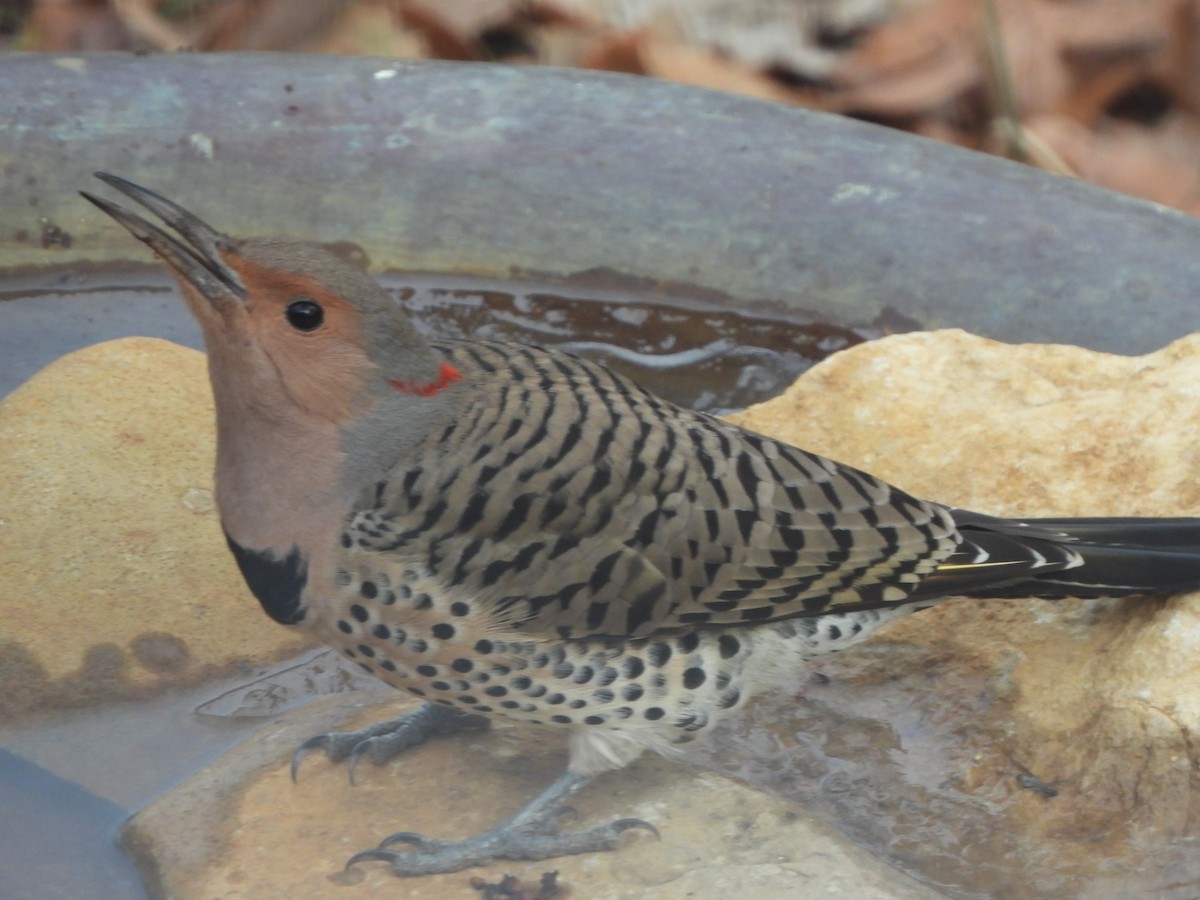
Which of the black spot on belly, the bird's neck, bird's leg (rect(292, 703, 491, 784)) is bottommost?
bird's leg (rect(292, 703, 491, 784))

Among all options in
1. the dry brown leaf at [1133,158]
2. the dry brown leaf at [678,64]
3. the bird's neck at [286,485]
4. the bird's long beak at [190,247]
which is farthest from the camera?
the dry brown leaf at [1133,158]

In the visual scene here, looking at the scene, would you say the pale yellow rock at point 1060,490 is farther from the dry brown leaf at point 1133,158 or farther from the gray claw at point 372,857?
the dry brown leaf at point 1133,158

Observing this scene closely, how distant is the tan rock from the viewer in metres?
2.51

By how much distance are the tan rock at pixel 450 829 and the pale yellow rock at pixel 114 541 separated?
0.26m

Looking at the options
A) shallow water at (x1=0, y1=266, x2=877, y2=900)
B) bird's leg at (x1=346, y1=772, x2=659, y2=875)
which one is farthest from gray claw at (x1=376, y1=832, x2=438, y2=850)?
shallow water at (x1=0, y1=266, x2=877, y2=900)

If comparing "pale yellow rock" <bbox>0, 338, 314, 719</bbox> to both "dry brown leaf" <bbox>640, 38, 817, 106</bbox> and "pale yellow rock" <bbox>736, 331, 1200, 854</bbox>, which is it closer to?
"pale yellow rock" <bbox>736, 331, 1200, 854</bbox>

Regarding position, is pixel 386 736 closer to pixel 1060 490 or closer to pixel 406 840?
pixel 406 840

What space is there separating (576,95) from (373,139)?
0.46m

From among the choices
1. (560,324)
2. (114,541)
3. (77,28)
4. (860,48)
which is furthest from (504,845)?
(860,48)

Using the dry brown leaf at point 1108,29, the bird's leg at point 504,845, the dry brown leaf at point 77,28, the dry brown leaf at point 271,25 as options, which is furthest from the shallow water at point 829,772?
the dry brown leaf at point 1108,29

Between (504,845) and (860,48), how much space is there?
→ 4.17 meters

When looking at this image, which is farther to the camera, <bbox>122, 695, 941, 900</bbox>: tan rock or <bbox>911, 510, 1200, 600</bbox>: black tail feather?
<bbox>911, 510, 1200, 600</bbox>: black tail feather

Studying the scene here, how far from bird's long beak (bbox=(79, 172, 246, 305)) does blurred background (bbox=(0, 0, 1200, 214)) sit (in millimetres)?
3007

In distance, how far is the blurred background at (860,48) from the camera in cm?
555
